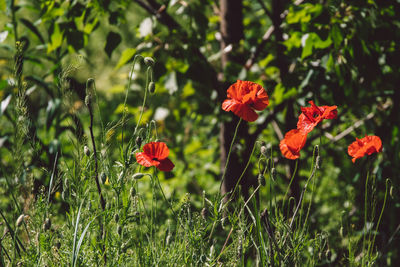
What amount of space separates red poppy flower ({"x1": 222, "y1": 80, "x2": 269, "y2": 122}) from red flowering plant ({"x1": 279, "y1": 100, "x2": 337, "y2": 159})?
8cm

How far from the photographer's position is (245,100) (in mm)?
923

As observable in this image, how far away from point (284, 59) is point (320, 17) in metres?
0.29

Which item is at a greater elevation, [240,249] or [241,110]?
[241,110]

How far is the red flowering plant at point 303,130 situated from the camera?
2.96 feet

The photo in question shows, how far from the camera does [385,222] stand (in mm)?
1800

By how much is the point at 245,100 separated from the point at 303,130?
0.14 meters

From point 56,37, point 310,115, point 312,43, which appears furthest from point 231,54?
point 310,115

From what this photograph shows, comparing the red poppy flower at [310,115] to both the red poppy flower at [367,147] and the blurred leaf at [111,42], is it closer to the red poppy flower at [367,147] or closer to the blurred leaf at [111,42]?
the red poppy flower at [367,147]

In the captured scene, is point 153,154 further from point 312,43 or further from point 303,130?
point 312,43

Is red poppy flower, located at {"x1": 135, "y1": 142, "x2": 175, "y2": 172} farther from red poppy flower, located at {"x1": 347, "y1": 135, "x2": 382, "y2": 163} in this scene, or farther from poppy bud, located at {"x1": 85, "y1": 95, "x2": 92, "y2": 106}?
red poppy flower, located at {"x1": 347, "y1": 135, "x2": 382, "y2": 163}

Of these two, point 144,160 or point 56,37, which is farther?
point 56,37

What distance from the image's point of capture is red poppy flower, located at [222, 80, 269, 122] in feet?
3.04

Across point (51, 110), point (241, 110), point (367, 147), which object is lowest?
point (51, 110)

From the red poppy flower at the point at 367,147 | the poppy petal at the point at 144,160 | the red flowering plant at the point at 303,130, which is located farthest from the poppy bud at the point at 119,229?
the red poppy flower at the point at 367,147
